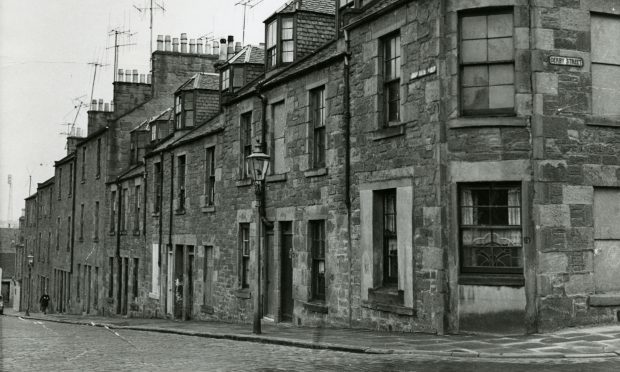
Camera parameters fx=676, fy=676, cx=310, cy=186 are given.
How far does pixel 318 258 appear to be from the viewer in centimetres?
1697

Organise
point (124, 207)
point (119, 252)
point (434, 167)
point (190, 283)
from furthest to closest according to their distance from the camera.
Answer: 1. point (124, 207)
2. point (119, 252)
3. point (190, 283)
4. point (434, 167)

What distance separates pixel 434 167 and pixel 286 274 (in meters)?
7.40

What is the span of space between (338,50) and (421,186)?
4.89 m

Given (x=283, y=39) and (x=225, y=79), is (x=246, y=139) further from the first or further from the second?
(x=225, y=79)

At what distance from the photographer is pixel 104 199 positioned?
119 ft

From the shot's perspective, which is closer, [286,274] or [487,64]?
[487,64]

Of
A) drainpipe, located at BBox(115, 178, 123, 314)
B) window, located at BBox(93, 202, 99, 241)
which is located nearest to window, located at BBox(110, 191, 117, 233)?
drainpipe, located at BBox(115, 178, 123, 314)

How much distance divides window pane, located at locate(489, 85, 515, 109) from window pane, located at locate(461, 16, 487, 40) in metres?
1.02

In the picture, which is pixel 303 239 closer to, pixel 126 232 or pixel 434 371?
pixel 434 371

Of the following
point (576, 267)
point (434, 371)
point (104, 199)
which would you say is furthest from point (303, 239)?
point (104, 199)

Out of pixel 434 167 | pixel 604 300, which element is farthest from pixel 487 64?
pixel 604 300

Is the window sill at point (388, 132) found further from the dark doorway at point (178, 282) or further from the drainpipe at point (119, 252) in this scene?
the drainpipe at point (119, 252)

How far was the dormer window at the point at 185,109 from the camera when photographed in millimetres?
27672

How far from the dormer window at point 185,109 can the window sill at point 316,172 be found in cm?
1189
